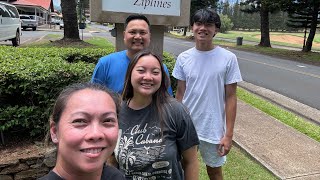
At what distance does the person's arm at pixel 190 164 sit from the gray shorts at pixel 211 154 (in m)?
0.83

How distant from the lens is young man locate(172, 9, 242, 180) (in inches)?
112

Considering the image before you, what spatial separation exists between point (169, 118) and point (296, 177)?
2.50m

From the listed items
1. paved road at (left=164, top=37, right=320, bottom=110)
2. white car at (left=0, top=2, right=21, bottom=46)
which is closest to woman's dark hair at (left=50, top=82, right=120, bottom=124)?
paved road at (left=164, top=37, right=320, bottom=110)

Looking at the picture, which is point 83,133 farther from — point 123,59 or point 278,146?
point 278,146

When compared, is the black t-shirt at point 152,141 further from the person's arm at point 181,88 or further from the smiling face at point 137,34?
the person's arm at point 181,88

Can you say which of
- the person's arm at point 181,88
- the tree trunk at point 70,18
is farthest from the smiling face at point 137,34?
the tree trunk at point 70,18

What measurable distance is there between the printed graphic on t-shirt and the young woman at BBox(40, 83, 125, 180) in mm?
708

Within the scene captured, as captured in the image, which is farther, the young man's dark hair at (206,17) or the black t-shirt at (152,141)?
the young man's dark hair at (206,17)

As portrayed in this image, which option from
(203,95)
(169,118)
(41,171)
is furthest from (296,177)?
(41,171)

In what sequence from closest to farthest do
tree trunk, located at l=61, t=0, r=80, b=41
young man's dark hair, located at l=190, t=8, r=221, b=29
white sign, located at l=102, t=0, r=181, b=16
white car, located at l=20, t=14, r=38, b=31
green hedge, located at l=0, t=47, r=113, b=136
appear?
young man's dark hair, located at l=190, t=8, r=221, b=29 → green hedge, located at l=0, t=47, r=113, b=136 → white sign, located at l=102, t=0, r=181, b=16 → tree trunk, located at l=61, t=0, r=80, b=41 → white car, located at l=20, t=14, r=38, b=31

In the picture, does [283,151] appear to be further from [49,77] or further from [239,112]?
[49,77]

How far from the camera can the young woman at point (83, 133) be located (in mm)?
1191

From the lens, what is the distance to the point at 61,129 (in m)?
1.24

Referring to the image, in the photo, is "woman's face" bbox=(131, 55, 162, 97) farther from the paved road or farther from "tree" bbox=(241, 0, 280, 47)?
"tree" bbox=(241, 0, 280, 47)
